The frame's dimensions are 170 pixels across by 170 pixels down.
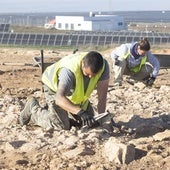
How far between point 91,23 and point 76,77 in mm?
81822

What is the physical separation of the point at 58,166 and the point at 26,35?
34676mm

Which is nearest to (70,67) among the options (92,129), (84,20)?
(92,129)

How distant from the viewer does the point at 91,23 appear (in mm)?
87938

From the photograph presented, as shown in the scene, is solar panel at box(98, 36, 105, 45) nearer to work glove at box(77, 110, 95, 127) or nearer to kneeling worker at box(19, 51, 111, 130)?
kneeling worker at box(19, 51, 111, 130)

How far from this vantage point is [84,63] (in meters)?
6.31

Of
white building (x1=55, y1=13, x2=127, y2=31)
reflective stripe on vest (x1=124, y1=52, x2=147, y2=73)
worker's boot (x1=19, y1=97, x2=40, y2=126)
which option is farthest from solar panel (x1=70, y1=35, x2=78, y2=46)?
white building (x1=55, y1=13, x2=127, y2=31)

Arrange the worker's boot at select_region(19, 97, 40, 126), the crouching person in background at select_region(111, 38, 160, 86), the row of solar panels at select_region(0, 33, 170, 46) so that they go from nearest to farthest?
the worker's boot at select_region(19, 97, 40, 126) < the crouching person in background at select_region(111, 38, 160, 86) < the row of solar panels at select_region(0, 33, 170, 46)

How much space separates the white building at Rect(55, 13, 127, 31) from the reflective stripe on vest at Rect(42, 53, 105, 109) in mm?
80473

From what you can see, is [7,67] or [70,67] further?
[7,67]

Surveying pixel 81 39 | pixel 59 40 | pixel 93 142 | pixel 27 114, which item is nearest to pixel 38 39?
pixel 59 40

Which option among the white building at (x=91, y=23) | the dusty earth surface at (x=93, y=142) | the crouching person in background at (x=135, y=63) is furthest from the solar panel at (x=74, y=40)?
the white building at (x=91, y=23)

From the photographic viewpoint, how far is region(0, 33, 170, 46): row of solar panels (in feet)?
121

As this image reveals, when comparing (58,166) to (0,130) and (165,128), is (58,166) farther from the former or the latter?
(165,128)

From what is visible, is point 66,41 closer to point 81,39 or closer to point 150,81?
point 81,39
